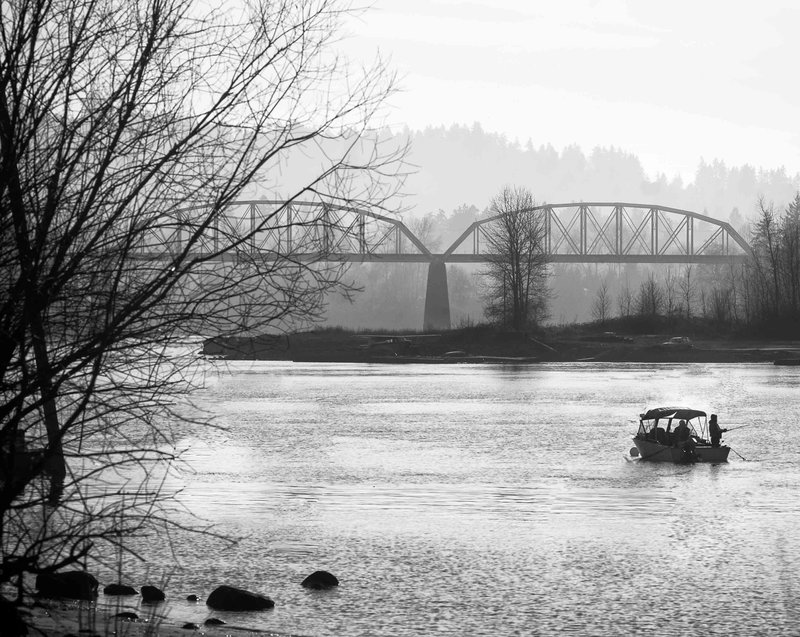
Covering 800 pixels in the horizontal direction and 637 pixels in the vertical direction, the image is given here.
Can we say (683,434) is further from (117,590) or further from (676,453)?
(117,590)

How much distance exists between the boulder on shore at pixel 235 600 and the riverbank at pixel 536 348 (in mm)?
72877

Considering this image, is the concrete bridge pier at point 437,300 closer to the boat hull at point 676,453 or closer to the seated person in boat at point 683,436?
the seated person in boat at point 683,436

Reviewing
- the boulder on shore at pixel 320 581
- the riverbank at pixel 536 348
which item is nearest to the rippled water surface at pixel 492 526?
the boulder on shore at pixel 320 581

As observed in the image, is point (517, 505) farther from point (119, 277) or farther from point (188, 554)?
point (119, 277)

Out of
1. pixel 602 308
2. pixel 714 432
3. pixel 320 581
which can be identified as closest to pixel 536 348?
pixel 602 308

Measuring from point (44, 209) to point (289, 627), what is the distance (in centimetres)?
662

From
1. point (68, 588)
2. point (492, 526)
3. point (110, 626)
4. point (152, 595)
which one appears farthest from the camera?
point (492, 526)

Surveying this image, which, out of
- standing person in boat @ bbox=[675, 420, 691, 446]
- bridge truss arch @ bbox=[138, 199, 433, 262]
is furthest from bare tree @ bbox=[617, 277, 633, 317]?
bridge truss arch @ bbox=[138, 199, 433, 262]

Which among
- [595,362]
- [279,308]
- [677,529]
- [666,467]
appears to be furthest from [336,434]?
[595,362]

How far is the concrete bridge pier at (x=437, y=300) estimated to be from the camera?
131625mm

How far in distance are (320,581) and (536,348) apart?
259 feet

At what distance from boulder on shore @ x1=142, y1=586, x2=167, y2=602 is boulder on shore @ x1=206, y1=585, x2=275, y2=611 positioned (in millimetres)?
570

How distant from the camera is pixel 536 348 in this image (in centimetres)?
9338

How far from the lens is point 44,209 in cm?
832
